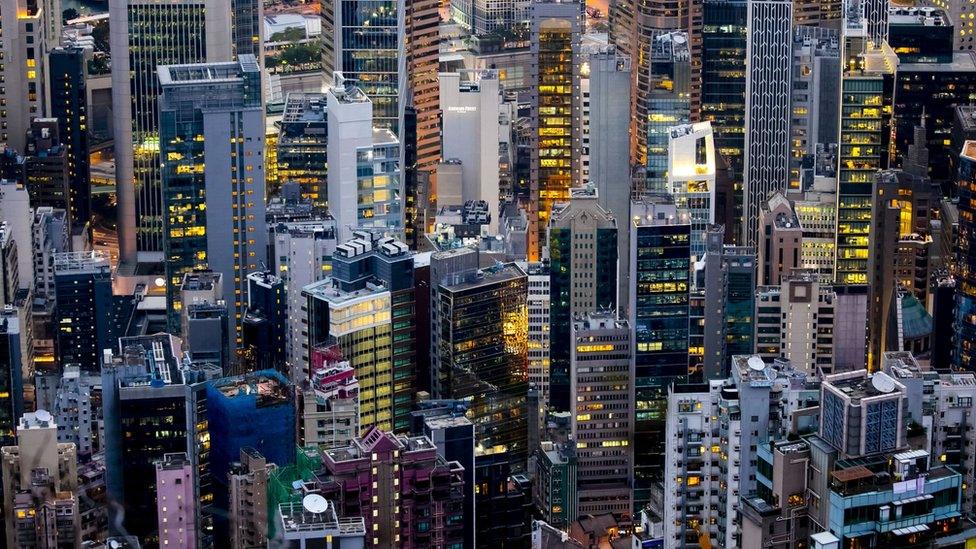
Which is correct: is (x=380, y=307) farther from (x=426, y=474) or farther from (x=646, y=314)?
(x=426, y=474)

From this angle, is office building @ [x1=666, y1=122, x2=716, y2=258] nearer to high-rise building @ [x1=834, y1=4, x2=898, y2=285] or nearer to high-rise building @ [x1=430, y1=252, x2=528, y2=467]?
high-rise building @ [x1=834, y1=4, x2=898, y2=285]

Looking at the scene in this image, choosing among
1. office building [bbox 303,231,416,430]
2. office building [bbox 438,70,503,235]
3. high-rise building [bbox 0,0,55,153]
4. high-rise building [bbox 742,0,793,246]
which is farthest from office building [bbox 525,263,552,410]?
high-rise building [bbox 0,0,55,153]

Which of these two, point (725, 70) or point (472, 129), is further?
point (472, 129)

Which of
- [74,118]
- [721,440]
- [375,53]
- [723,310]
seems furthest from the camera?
[74,118]

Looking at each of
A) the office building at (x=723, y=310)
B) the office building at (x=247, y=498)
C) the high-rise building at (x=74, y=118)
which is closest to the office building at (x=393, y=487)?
the office building at (x=247, y=498)

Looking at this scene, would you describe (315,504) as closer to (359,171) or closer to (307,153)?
(359,171)

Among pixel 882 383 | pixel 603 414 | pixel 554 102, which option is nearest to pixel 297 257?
pixel 603 414
